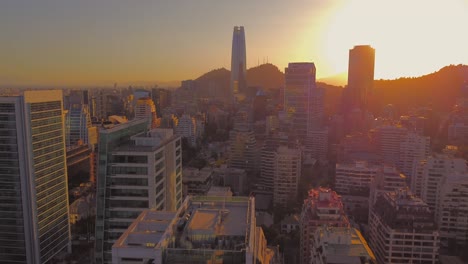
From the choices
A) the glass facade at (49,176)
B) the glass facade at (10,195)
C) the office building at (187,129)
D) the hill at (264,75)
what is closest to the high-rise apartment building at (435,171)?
the glass facade at (49,176)

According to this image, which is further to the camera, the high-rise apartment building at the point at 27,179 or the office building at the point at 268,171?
the office building at the point at 268,171

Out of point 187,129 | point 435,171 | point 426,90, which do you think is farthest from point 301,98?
point 426,90

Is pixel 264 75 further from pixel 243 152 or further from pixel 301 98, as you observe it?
pixel 243 152

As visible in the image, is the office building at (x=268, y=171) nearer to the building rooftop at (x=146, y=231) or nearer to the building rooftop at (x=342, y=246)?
the building rooftop at (x=342, y=246)

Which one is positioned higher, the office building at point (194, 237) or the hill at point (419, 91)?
the hill at point (419, 91)

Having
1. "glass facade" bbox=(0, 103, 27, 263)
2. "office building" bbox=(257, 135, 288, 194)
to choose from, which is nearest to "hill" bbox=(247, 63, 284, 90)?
"office building" bbox=(257, 135, 288, 194)

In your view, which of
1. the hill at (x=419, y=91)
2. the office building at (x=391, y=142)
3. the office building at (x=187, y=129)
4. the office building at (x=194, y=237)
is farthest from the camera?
the hill at (x=419, y=91)
